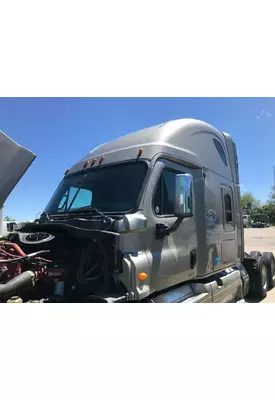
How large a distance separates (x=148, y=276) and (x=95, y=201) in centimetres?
132

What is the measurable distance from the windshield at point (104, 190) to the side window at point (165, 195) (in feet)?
0.98

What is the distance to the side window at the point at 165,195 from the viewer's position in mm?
3944

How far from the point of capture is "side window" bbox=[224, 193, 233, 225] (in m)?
5.67

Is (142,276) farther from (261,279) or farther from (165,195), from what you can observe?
(261,279)

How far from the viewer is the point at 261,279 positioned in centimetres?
707

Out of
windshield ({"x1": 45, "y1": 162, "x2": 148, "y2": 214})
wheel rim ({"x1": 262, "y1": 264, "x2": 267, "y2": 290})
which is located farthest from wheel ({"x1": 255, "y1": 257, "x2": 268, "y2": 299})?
windshield ({"x1": 45, "y1": 162, "x2": 148, "y2": 214})

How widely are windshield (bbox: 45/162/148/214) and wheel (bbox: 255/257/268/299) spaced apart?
15.4ft

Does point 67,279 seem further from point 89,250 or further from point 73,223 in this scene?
point 73,223

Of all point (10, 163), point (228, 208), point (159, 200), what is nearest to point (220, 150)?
point (228, 208)

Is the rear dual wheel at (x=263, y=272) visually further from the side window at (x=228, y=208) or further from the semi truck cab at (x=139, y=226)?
the side window at (x=228, y=208)

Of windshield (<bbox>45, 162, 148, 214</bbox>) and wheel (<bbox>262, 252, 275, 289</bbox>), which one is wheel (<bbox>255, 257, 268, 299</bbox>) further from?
windshield (<bbox>45, 162, 148, 214</bbox>)

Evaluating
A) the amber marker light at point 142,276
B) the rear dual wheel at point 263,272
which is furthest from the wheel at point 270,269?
the amber marker light at point 142,276

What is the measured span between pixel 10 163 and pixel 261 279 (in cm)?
631
